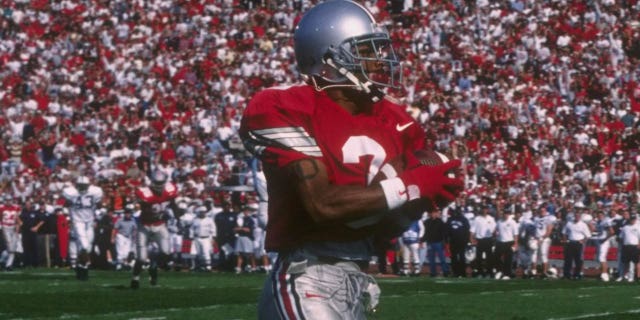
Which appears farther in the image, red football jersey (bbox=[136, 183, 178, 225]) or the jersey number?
red football jersey (bbox=[136, 183, 178, 225])

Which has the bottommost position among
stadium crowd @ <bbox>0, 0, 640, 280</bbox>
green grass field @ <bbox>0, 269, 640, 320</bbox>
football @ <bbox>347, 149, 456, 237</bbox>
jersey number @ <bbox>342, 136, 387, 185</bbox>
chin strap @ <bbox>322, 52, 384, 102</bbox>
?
green grass field @ <bbox>0, 269, 640, 320</bbox>

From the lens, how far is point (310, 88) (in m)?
4.18

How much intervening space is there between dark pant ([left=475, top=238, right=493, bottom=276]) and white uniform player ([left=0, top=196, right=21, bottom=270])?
8.38 meters

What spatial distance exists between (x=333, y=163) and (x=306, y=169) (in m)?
0.15

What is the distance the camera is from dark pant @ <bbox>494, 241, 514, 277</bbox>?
2208cm

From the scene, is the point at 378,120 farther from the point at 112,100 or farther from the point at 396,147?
the point at 112,100

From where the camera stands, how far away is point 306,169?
3910 mm

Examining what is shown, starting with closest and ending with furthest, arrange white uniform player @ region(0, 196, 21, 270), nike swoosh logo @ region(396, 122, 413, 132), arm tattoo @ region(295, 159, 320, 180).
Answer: arm tattoo @ region(295, 159, 320, 180)
nike swoosh logo @ region(396, 122, 413, 132)
white uniform player @ region(0, 196, 21, 270)

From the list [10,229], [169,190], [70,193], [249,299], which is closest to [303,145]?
[249,299]

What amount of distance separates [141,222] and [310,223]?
1224 cm

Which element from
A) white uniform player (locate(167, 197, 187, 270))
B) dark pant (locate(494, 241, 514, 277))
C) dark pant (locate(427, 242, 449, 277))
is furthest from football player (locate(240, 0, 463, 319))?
white uniform player (locate(167, 197, 187, 270))

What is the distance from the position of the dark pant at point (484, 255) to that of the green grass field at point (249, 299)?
9.88ft

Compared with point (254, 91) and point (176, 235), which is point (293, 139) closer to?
point (176, 235)

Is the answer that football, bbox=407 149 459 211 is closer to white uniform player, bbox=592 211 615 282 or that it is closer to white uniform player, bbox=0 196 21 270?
white uniform player, bbox=592 211 615 282
